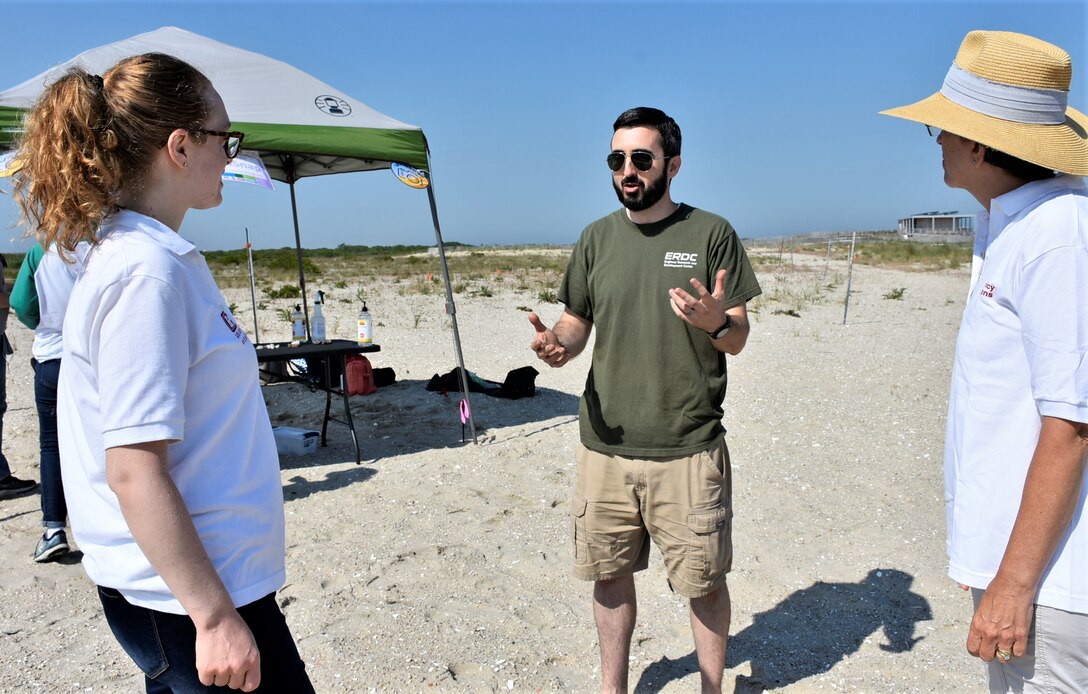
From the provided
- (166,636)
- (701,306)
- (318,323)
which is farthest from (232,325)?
(318,323)

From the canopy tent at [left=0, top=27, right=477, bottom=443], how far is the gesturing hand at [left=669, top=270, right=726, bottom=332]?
3.48 metres

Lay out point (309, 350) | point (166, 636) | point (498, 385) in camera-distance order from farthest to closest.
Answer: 1. point (498, 385)
2. point (309, 350)
3. point (166, 636)

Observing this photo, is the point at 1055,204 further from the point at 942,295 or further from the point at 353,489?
the point at 942,295

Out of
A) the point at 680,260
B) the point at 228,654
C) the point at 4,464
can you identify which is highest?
the point at 680,260

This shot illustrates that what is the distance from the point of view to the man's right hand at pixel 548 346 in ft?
8.61

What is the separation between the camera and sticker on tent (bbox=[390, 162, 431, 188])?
557 cm

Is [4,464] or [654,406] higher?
[654,406]

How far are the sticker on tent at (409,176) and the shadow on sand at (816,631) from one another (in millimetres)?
3686

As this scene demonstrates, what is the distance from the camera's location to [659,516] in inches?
97.6

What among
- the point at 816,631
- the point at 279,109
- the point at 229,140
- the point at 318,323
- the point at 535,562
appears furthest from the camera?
the point at 318,323

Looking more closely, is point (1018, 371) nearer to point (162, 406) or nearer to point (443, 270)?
point (162, 406)

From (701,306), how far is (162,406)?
4.79 feet

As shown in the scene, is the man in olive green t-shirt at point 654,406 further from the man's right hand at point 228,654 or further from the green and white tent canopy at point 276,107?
the green and white tent canopy at point 276,107

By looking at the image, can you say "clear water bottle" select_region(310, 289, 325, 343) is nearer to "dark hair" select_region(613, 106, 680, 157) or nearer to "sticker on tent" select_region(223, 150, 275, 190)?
"sticker on tent" select_region(223, 150, 275, 190)
